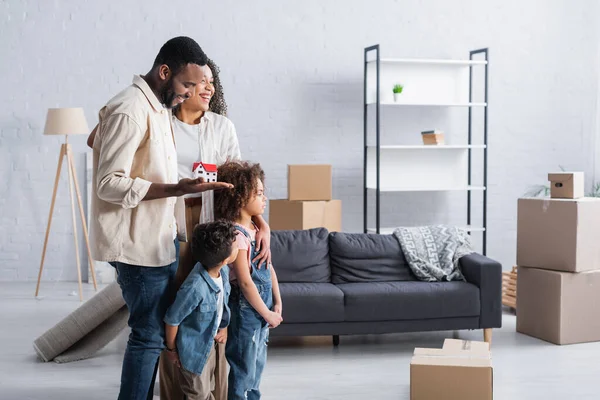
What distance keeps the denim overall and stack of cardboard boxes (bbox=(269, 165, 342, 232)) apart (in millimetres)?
3068

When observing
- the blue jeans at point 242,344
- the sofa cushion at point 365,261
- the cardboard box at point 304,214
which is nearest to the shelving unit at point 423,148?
the cardboard box at point 304,214

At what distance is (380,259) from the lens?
16.2ft

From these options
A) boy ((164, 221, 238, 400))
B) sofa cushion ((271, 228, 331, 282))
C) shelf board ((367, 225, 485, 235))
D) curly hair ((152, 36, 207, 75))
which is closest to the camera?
curly hair ((152, 36, 207, 75))

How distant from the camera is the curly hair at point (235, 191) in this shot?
301 cm

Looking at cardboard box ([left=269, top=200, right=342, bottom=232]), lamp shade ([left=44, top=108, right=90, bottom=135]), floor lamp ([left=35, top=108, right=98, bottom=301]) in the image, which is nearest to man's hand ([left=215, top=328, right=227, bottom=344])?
cardboard box ([left=269, top=200, right=342, bottom=232])

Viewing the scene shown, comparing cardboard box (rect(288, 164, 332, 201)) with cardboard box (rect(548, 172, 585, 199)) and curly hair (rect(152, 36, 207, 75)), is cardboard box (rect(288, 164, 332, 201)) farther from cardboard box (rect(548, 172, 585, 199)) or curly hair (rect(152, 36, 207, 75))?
curly hair (rect(152, 36, 207, 75))

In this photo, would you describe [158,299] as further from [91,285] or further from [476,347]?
[91,285]

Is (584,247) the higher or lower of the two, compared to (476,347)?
higher

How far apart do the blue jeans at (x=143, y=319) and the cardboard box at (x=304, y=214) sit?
3.51 m

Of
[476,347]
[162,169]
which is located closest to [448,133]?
[476,347]

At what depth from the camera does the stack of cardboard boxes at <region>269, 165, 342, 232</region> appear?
6176mm

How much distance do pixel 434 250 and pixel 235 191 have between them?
224cm

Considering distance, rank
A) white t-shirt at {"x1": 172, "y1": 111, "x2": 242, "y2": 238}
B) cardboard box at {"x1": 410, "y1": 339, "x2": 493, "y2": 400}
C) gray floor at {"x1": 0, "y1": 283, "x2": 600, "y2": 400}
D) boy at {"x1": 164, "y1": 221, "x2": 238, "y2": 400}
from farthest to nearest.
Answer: gray floor at {"x1": 0, "y1": 283, "x2": 600, "y2": 400}, cardboard box at {"x1": 410, "y1": 339, "x2": 493, "y2": 400}, white t-shirt at {"x1": 172, "y1": 111, "x2": 242, "y2": 238}, boy at {"x1": 164, "y1": 221, "x2": 238, "y2": 400}

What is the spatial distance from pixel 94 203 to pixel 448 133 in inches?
207
